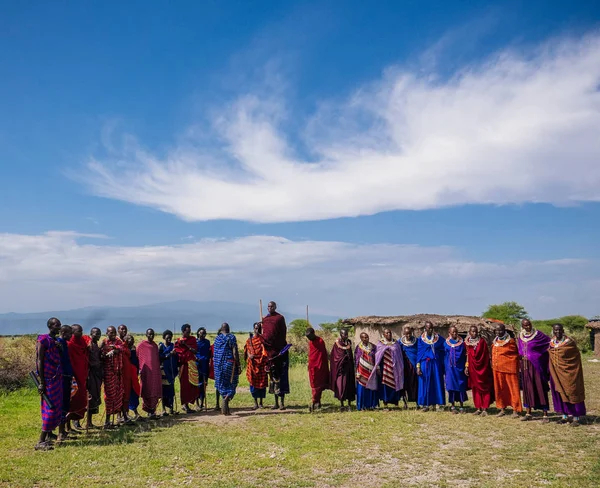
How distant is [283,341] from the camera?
12.9m

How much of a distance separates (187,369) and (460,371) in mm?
6653

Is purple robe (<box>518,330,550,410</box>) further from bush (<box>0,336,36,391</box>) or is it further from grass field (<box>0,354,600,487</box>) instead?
bush (<box>0,336,36,391</box>)

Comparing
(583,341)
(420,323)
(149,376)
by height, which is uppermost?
(420,323)

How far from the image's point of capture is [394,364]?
40.7 ft

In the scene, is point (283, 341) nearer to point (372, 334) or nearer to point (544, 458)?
point (544, 458)

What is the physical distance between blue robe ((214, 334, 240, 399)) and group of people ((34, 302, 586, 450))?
0.02m

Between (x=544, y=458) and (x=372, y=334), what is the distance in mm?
15401

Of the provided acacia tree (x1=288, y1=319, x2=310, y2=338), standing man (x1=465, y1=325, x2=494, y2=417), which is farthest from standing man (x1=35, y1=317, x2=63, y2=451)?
acacia tree (x1=288, y1=319, x2=310, y2=338)

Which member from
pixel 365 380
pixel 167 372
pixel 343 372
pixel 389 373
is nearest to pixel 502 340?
pixel 389 373

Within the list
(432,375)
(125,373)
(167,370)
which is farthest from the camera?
(167,370)

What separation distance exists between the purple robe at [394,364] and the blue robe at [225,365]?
3304mm

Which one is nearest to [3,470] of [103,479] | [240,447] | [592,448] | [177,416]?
[103,479]

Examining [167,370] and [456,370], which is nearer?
[456,370]

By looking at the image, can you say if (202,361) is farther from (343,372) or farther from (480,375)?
(480,375)
